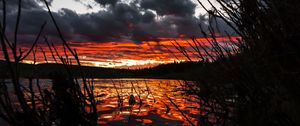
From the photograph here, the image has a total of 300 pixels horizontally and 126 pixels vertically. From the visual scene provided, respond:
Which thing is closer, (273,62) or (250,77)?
(273,62)

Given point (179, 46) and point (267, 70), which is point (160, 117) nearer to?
point (179, 46)

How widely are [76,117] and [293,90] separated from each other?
1.99 metres

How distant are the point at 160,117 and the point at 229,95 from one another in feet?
29.7

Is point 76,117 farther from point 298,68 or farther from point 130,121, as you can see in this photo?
point 130,121

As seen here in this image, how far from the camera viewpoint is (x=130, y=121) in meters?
11.5

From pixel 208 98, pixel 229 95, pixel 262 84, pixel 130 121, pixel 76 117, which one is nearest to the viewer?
pixel 262 84

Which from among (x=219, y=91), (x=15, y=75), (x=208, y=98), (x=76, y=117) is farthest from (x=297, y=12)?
(x=76, y=117)

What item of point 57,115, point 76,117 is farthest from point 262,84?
point 57,115

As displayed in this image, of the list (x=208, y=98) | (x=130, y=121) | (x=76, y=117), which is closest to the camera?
(x=76, y=117)

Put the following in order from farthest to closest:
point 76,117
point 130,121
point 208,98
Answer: point 130,121, point 208,98, point 76,117

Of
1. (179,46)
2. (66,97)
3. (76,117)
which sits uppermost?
(179,46)

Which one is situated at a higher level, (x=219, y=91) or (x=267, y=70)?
(x=267, y=70)

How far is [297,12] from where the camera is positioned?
6.73 ft

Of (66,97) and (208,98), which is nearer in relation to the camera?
(66,97)
